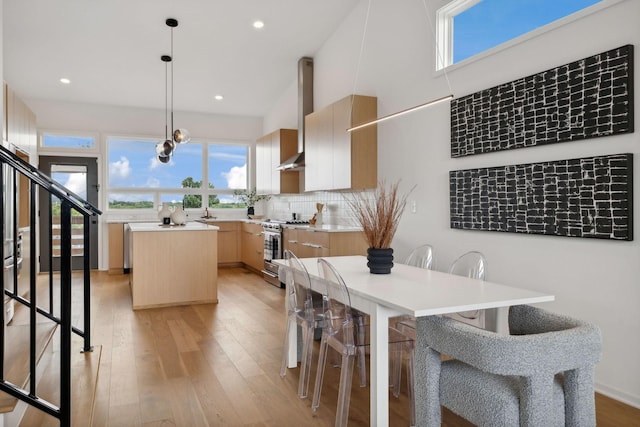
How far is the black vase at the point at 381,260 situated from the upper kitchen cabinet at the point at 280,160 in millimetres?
4465

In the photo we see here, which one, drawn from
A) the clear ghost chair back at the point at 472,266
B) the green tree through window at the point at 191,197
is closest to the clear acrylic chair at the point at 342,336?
the clear ghost chair back at the point at 472,266

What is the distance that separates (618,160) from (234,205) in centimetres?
725

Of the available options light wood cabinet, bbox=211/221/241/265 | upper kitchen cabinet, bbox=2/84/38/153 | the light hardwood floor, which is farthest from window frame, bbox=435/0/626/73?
light wood cabinet, bbox=211/221/241/265

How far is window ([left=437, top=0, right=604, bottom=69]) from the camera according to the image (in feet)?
9.99

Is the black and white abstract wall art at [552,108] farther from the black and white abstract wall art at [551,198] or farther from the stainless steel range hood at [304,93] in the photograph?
the stainless steel range hood at [304,93]

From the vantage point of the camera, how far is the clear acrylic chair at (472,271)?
253 centimetres

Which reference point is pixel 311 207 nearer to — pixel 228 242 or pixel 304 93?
pixel 304 93

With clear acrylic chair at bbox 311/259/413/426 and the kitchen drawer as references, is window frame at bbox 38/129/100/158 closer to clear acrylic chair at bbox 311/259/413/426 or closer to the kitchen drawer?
the kitchen drawer

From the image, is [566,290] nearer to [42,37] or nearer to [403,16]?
[403,16]

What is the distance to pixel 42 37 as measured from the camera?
541 centimetres

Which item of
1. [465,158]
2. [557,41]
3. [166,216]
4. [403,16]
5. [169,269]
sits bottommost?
[169,269]

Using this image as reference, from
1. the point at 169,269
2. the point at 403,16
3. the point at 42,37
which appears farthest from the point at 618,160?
the point at 42,37

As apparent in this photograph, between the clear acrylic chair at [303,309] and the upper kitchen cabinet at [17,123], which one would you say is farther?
the upper kitchen cabinet at [17,123]

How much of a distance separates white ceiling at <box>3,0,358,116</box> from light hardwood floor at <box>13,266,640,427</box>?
3.27 m
